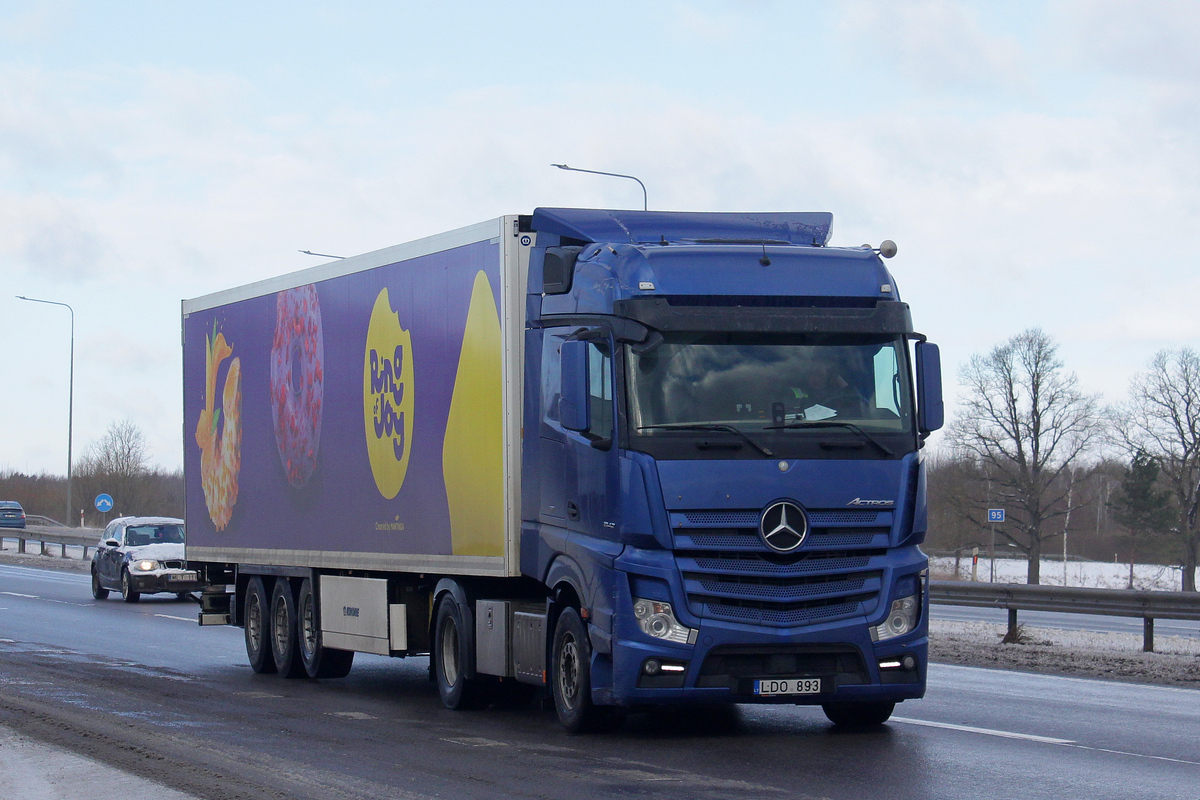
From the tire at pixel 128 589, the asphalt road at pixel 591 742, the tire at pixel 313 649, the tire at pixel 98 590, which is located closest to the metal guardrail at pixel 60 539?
the tire at pixel 98 590

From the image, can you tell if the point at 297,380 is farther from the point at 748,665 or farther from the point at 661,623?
the point at 748,665

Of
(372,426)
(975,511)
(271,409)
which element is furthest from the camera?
(975,511)

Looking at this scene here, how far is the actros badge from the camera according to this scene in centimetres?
976

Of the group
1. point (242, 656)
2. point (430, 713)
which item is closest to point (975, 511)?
point (242, 656)

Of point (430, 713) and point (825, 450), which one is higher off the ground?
point (825, 450)

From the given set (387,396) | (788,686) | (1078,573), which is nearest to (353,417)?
(387,396)

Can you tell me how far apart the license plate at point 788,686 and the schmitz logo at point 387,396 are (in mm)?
4465

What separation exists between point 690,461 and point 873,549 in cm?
137

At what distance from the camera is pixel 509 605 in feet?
38.4

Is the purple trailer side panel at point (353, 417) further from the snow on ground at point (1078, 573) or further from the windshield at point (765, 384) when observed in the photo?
the snow on ground at point (1078, 573)

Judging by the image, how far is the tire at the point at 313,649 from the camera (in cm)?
1531

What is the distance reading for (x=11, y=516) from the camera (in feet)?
270

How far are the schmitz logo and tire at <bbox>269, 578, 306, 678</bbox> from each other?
2879mm

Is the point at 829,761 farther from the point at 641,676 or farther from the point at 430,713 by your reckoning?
the point at 430,713
